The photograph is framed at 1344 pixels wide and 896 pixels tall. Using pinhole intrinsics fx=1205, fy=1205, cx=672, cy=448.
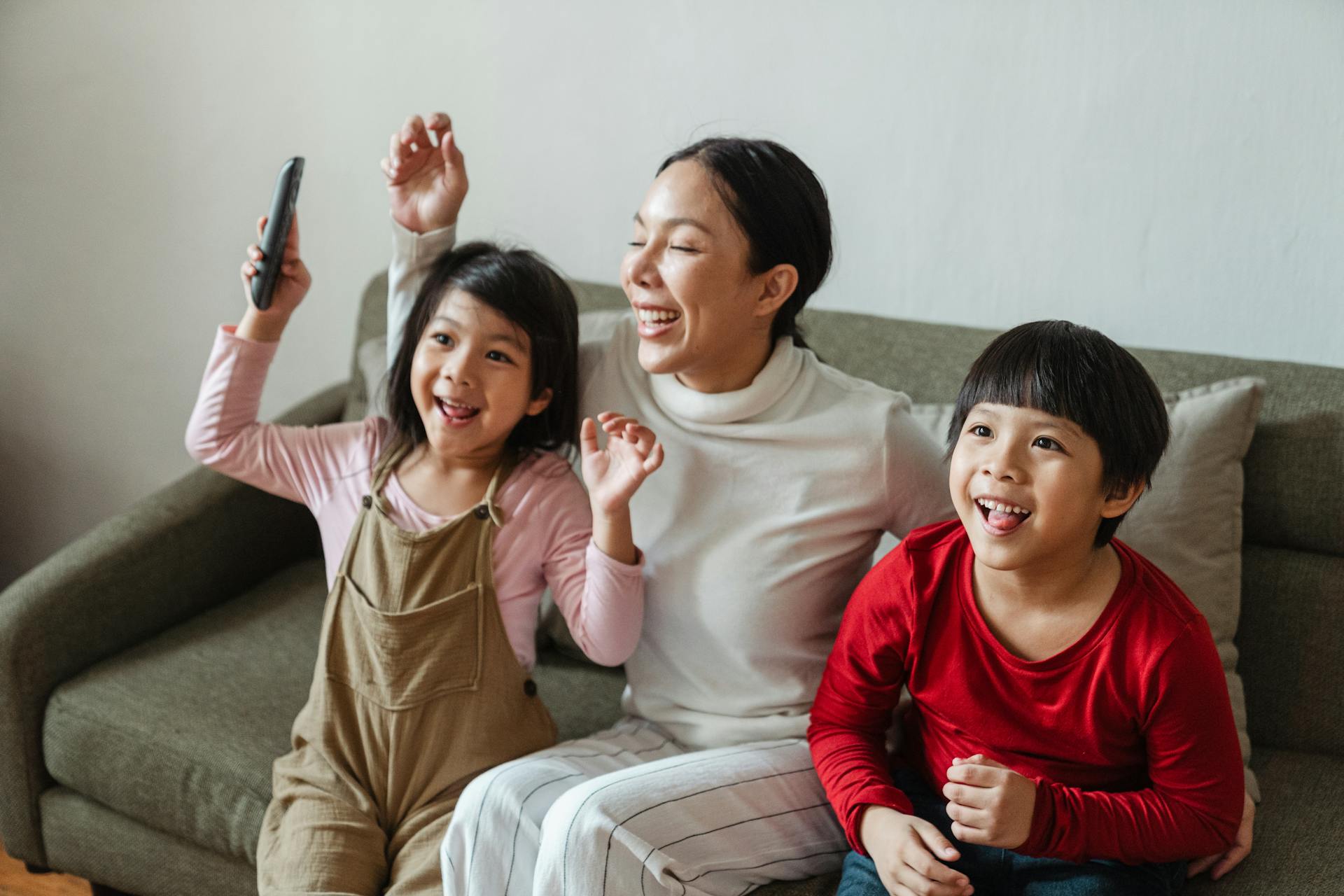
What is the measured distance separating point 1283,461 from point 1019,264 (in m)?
0.50

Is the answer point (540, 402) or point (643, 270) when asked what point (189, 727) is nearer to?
point (540, 402)

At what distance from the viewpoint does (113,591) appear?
1770 millimetres

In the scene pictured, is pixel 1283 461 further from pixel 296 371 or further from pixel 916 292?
pixel 296 371

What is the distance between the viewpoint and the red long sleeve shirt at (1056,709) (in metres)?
1.14

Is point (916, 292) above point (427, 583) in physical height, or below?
above

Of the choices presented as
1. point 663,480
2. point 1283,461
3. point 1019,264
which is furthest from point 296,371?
point 1283,461

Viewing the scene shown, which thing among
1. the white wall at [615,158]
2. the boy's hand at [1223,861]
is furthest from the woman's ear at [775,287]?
the boy's hand at [1223,861]

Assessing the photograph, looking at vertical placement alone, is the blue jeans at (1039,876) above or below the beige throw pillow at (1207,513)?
below

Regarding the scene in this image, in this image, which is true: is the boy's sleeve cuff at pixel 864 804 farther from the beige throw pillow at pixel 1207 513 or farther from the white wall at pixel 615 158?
the white wall at pixel 615 158

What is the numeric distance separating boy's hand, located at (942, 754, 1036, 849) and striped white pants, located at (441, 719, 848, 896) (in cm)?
26

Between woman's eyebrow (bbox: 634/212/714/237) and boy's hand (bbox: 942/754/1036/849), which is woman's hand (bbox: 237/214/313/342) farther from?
boy's hand (bbox: 942/754/1036/849)

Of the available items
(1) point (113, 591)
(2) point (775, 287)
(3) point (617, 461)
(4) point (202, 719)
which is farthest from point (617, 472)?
(1) point (113, 591)

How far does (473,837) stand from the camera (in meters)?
1.24

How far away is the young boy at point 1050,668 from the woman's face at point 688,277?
0.30 m
